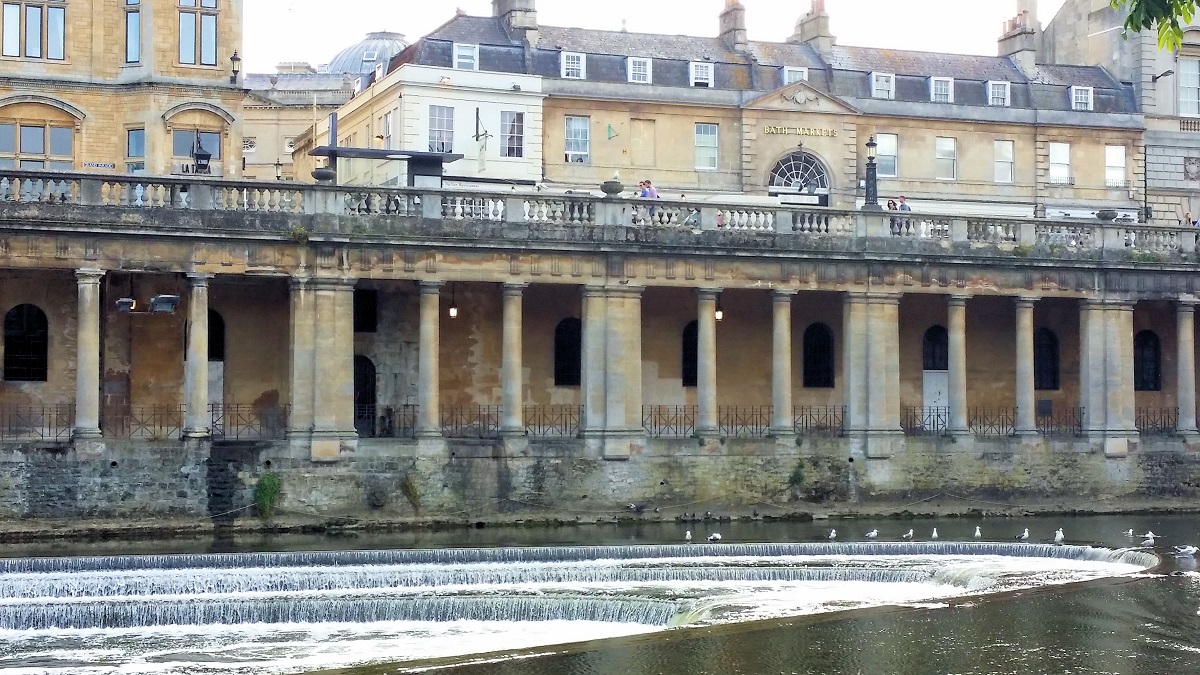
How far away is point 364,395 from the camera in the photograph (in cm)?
4509

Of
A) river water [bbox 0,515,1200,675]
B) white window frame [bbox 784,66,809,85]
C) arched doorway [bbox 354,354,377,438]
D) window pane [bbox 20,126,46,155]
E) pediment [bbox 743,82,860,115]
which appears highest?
white window frame [bbox 784,66,809,85]

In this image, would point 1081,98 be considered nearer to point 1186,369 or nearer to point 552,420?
point 1186,369

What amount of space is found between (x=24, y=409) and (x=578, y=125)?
2040cm

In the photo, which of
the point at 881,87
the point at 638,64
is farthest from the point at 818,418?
the point at 881,87

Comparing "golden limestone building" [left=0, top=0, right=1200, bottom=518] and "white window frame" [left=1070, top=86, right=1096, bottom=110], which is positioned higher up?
"white window frame" [left=1070, top=86, right=1096, bottom=110]

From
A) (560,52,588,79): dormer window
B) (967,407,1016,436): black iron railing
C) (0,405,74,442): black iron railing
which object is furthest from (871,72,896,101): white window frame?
(0,405,74,442): black iron railing

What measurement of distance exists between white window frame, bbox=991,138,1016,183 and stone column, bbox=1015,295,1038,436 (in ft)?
44.4

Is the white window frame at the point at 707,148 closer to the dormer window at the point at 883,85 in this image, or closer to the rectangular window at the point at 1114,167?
the dormer window at the point at 883,85

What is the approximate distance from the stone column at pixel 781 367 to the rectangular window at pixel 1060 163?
60.8 feet

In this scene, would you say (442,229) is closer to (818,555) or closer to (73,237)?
(73,237)

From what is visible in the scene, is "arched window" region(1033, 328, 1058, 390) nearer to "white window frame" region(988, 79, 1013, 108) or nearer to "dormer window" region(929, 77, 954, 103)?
"dormer window" region(929, 77, 954, 103)

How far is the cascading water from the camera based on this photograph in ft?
92.8

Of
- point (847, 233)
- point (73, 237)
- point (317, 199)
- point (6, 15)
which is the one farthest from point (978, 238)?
point (6, 15)

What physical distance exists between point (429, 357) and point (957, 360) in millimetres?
13834
